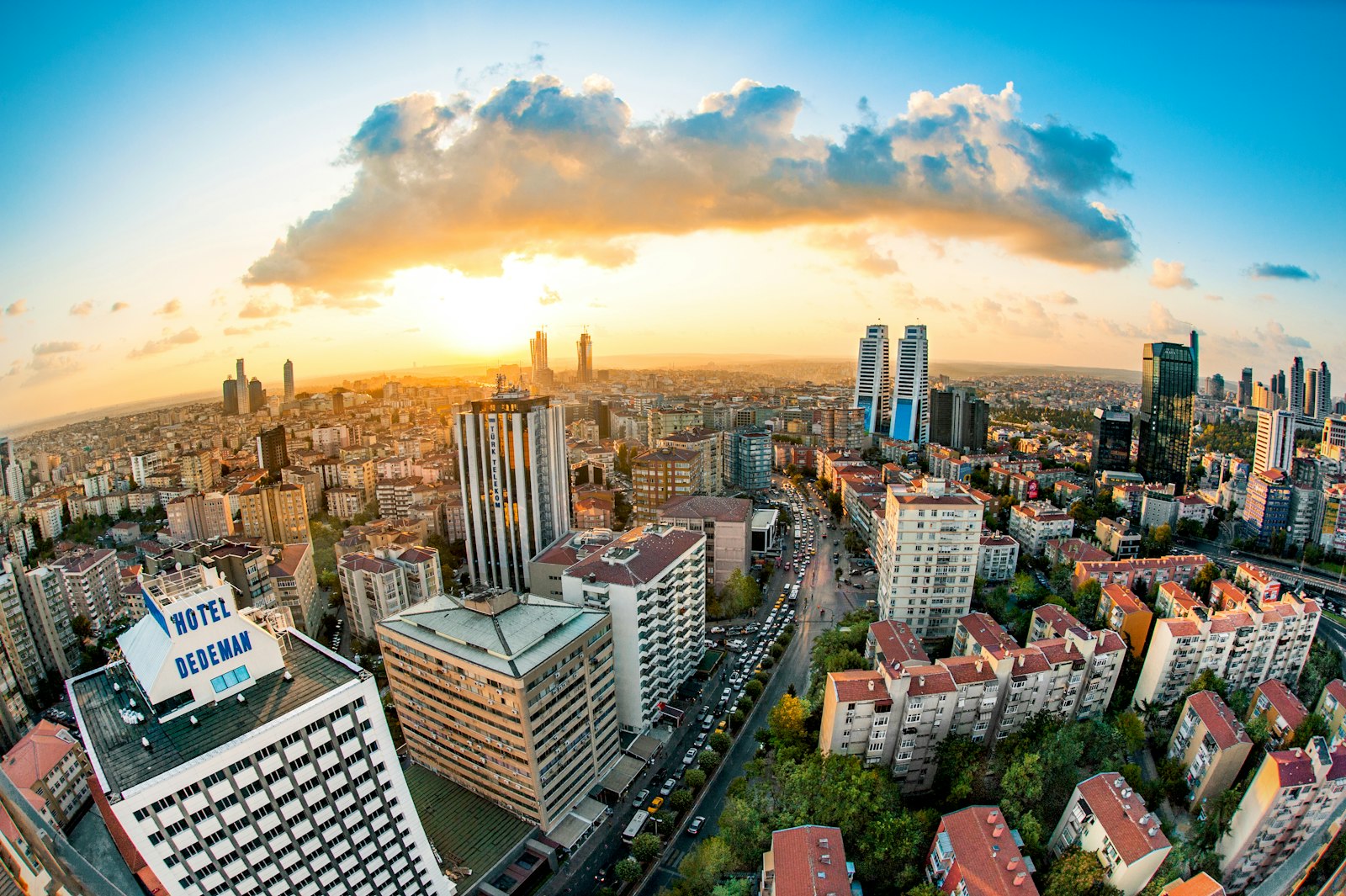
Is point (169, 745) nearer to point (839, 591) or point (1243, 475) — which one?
point (839, 591)

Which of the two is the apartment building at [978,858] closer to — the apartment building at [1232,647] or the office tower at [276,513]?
the apartment building at [1232,647]

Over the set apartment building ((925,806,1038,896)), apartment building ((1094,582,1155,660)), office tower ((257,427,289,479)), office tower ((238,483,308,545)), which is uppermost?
office tower ((257,427,289,479))

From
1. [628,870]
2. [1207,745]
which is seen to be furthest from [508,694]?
[1207,745]

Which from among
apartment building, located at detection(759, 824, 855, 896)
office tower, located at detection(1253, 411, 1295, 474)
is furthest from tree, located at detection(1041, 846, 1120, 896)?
office tower, located at detection(1253, 411, 1295, 474)

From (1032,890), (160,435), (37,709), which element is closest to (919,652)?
(1032,890)

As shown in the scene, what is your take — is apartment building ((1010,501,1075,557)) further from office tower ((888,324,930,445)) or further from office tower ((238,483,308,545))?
office tower ((238,483,308,545))

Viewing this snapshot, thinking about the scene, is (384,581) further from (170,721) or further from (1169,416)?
(1169,416)
